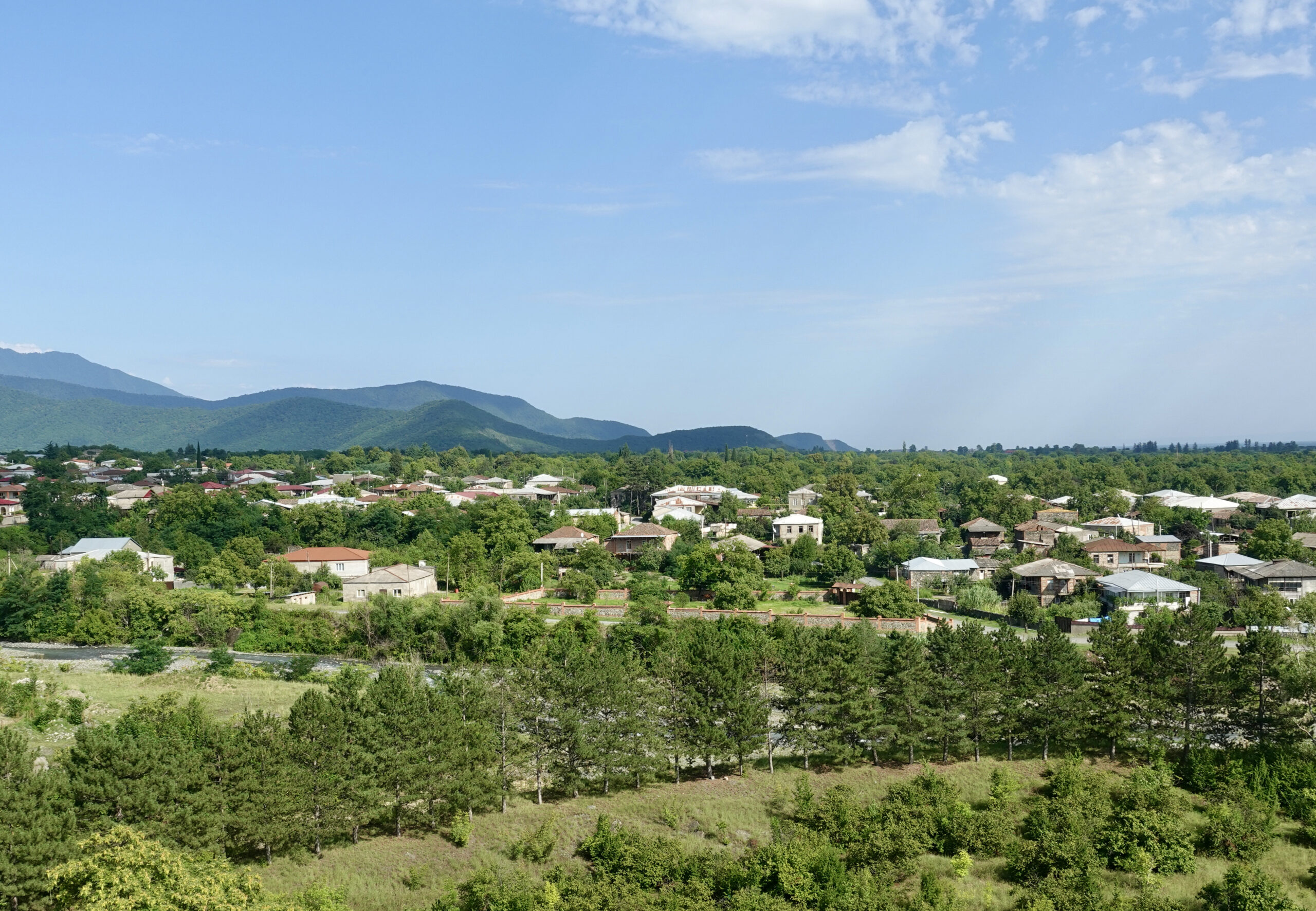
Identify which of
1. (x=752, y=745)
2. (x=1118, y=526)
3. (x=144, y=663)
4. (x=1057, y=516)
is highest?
(x=1057, y=516)

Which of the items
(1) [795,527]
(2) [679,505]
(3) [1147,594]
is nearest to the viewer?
(3) [1147,594]

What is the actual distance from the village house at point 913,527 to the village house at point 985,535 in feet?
6.74

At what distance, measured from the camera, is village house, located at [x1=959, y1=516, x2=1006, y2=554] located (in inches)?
2287

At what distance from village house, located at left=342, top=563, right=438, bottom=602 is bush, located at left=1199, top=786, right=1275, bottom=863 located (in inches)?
1299

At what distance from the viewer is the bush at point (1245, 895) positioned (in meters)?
16.5

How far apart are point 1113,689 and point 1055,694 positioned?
4.77 ft

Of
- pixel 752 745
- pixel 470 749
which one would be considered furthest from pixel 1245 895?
pixel 470 749

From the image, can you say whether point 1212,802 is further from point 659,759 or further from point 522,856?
point 522,856

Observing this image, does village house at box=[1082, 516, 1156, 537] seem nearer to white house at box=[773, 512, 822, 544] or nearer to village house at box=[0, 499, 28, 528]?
white house at box=[773, 512, 822, 544]

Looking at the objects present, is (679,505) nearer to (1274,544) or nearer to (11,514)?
(1274,544)

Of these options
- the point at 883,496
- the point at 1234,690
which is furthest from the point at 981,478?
the point at 1234,690

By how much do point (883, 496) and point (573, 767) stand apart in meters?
65.4

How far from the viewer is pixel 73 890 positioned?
43.9 feet

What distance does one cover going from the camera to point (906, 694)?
2338cm
